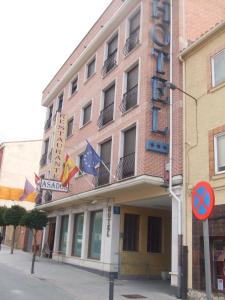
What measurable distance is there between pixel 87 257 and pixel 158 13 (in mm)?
11947

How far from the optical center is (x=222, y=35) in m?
12.6

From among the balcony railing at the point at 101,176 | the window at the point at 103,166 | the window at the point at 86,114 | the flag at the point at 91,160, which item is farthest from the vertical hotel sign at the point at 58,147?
the flag at the point at 91,160

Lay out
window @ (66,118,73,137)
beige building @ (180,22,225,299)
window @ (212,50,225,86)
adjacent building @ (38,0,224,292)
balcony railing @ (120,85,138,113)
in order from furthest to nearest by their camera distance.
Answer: window @ (66,118,73,137) → balcony railing @ (120,85,138,113) → adjacent building @ (38,0,224,292) → window @ (212,50,225,86) → beige building @ (180,22,225,299)

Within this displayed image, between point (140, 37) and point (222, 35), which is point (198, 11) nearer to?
point (140, 37)

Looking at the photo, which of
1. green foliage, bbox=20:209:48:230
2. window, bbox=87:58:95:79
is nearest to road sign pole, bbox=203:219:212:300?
window, bbox=87:58:95:79

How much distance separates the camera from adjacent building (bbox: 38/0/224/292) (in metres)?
14.3

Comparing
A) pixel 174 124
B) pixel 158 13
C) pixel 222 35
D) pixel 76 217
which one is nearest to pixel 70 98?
pixel 76 217

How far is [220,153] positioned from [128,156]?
4802 millimetres

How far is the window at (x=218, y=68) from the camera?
12.5 m

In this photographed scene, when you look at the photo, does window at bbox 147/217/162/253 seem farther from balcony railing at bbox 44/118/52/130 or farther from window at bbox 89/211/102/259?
balcony railing at bbox 44/118/52/130

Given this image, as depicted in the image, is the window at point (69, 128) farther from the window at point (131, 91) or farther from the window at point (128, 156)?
the window at point (128, 156)

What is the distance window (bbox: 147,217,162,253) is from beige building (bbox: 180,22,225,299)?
18.7 feet

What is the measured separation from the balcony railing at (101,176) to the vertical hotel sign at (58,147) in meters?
3.61

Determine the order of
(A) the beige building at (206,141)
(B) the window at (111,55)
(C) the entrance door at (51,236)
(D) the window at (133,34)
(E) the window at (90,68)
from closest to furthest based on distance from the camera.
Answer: (A) the beige building at (206,141) → (D) the window at (133,34) → (B) the window at (111,55) → (E) the window at (90,68) → (C) the entrance door at (51,236)
